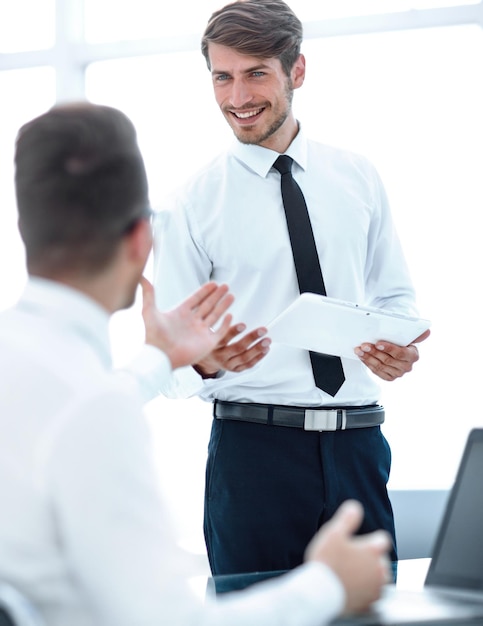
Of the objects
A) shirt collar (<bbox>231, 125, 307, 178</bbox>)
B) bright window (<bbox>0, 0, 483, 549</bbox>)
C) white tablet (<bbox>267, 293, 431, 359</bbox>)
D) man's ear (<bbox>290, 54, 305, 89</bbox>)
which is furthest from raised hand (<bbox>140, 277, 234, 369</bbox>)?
bright window (<bbox>0, 0, 483, 549</bbox>)

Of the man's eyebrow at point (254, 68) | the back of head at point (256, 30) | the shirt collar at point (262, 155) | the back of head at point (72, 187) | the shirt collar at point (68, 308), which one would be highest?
the back of head at point (256, 30)

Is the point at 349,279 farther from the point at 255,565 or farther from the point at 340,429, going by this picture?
the point at 255,565

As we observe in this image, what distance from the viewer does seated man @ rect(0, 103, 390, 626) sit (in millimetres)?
849

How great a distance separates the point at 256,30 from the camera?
2422mm

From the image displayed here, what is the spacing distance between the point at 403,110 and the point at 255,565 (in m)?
2.26

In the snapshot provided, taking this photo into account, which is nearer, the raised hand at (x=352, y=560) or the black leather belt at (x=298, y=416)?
the raised hand at (x=352, y=560)

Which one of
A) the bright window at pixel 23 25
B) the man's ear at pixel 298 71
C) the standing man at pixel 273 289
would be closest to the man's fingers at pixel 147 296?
the standing man at pixel 273 289

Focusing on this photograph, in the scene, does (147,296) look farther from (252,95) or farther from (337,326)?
(252,95)

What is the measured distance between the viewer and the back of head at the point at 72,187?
1.02m

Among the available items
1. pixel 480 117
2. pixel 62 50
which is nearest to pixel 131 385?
pixel 480 117

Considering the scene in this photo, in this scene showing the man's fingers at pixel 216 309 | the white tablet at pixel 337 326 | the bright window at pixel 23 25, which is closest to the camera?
the man's fingers at pixel 216 309

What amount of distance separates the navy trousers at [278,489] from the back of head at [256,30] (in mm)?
1025

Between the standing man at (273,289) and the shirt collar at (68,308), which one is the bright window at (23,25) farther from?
the shirt collar at (68,308)

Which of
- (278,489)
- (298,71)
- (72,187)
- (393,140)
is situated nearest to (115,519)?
(72,187)
